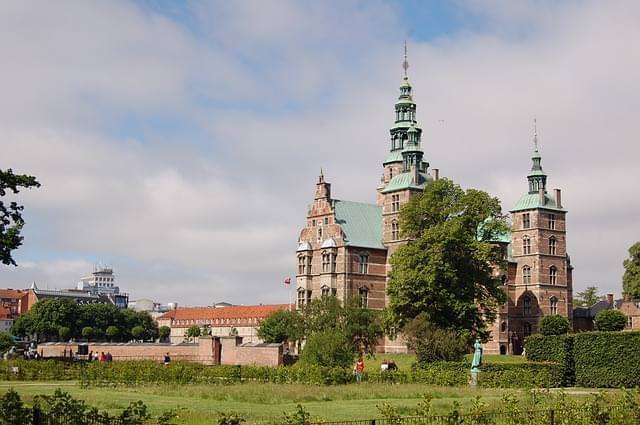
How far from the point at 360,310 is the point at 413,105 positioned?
124 feet

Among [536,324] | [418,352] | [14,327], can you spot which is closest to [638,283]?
[536,324]

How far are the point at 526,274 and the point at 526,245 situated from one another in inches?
108

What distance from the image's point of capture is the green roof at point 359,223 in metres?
76.1

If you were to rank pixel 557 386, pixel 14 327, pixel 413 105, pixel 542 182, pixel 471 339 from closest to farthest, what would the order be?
pixel 557 386, pixel 471 339, pixel 542 182, pixel 413 105, pixel 14 327

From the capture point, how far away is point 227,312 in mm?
145500

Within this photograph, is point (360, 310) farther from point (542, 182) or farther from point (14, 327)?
point (14, 327)

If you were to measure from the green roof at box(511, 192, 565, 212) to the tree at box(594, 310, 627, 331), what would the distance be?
10920 mm

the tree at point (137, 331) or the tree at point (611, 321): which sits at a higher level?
the tree at point (611, 321)

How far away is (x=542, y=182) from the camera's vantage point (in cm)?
8306

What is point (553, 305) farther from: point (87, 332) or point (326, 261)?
point (87, 332)

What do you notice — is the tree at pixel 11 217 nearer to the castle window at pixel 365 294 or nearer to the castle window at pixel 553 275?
the castle window at pixel 365 294

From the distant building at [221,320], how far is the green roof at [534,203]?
52.0m

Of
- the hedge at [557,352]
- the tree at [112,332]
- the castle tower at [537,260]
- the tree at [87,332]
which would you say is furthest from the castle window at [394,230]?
the tree at [112,332]

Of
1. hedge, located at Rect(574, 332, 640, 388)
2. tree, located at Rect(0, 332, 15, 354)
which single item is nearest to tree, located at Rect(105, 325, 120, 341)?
tree, located at Rect(0, 332, 15, 354)
